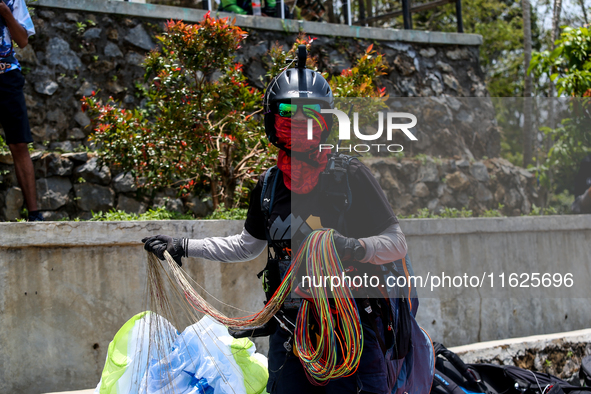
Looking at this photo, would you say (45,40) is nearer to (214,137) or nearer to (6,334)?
(214,137)

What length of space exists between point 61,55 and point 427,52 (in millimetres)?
5860

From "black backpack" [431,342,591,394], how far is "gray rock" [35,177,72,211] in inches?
174

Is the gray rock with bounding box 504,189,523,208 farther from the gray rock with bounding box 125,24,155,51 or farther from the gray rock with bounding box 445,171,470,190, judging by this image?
the gray rock with bounding box 125,24,155,51

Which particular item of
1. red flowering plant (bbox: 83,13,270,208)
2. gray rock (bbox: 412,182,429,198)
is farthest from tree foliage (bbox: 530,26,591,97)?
red flowering plant (bbox: 83,13,270,208)

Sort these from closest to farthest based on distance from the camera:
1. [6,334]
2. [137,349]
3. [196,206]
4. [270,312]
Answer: [270,312] < [137,349] < [6,334] < [196,206]

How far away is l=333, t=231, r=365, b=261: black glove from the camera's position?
224 centimetres

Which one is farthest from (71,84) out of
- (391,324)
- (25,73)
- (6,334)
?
(391,324)

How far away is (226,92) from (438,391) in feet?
10.4

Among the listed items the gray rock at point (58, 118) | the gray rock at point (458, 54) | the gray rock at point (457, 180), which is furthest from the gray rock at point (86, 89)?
the gray rock at point (458, 54)

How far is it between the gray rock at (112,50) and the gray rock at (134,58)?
0.32 ft

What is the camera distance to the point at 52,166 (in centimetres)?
597

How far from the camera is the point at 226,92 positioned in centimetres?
488

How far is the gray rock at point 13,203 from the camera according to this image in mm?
5418

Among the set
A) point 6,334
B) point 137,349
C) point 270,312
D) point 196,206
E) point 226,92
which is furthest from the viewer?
point 196,206
